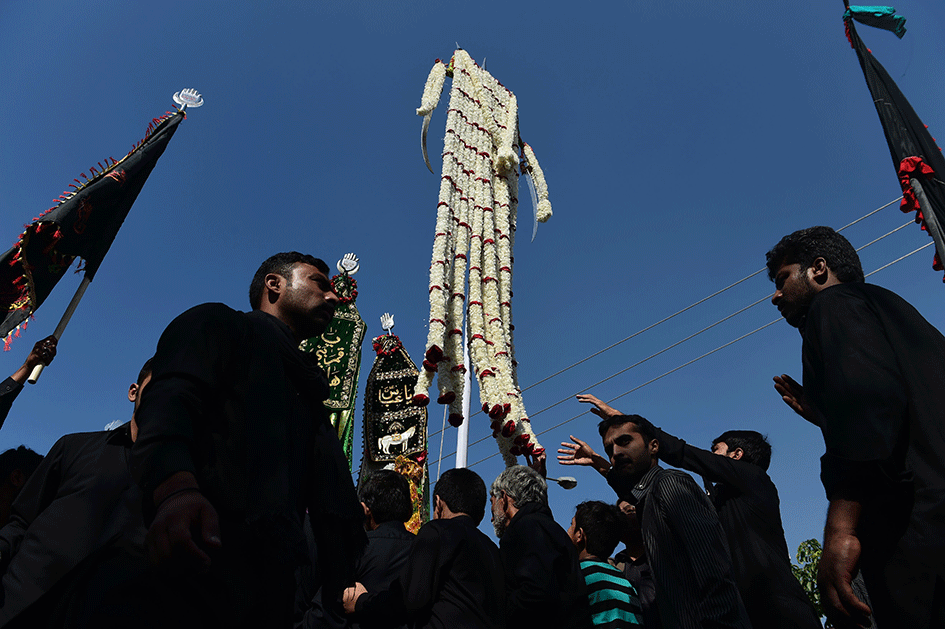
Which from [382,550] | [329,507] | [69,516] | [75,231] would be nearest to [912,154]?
[382,550]

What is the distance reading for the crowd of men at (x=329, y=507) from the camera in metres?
1.24

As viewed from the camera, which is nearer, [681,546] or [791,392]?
[791,392]

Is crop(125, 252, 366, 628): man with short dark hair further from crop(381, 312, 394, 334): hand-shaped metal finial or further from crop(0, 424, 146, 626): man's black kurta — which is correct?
crop(381, 312, 394, 334): hand-shaped metal finial

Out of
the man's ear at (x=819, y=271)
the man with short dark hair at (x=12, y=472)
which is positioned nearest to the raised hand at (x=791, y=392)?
the man's ear at (x=819, y=271)

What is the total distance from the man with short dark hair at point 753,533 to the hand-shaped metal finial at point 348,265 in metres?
7.05

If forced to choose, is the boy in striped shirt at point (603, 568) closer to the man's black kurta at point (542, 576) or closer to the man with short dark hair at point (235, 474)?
the man's black kurta at point (542, 576)

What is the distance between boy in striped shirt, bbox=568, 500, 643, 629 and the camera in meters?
2.89

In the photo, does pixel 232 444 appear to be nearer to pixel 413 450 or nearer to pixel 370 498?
pixel 370 498

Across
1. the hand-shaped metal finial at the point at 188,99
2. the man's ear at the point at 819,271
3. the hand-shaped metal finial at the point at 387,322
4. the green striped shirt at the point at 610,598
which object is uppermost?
the hand-shaped metal finial at the point at 188,99

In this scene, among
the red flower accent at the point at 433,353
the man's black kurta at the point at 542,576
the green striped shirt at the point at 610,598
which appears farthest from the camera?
the red flower accent at the point at 433,353

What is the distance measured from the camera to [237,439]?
4.44ft

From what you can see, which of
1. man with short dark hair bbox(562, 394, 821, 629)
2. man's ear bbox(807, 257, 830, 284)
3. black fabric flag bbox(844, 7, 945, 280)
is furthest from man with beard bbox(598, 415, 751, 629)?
black fabric flag bbox(844, 7, 945, 280)

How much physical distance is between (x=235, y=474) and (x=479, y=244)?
23.0ft

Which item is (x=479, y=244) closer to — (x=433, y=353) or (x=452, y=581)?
(x=433, y=353)
